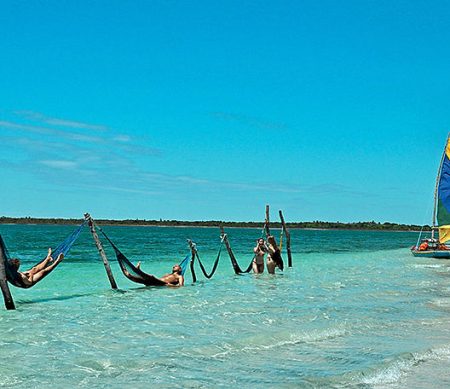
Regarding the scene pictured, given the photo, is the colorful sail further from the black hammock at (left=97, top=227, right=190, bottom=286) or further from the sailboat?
the black hammock at (left=97, top=227, right=190, bottom=286)

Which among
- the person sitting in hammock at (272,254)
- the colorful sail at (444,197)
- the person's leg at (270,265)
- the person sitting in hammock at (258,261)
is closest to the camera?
the person sitting in hammock at (272,254)

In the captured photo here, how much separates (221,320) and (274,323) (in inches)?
41.0

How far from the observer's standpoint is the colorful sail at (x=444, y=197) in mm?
30297

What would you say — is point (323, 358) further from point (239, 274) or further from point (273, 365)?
point (239, 274)

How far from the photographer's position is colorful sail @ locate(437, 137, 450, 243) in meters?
30.3

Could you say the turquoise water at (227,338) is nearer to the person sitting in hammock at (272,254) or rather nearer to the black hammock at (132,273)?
the black hammock at (132,273)

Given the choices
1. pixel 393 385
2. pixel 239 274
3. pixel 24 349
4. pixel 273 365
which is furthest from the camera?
pixel 239 274

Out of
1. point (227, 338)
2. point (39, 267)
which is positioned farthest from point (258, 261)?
point (227, 338)

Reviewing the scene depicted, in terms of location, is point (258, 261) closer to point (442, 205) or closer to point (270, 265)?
point (270, 265)

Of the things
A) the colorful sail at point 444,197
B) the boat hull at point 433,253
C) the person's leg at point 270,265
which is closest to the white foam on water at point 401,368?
the person's leg at point 270,265

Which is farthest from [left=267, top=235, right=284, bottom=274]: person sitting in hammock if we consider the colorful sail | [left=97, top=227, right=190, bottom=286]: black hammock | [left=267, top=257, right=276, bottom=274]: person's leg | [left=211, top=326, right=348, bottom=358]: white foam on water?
the colorful sail

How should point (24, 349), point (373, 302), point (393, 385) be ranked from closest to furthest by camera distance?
1. point (393, 385)
2. point (24, 349)
3. point (373, 302)

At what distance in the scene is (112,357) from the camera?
790 centimetres

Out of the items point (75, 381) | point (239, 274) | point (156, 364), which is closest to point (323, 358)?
point (156, 364)
